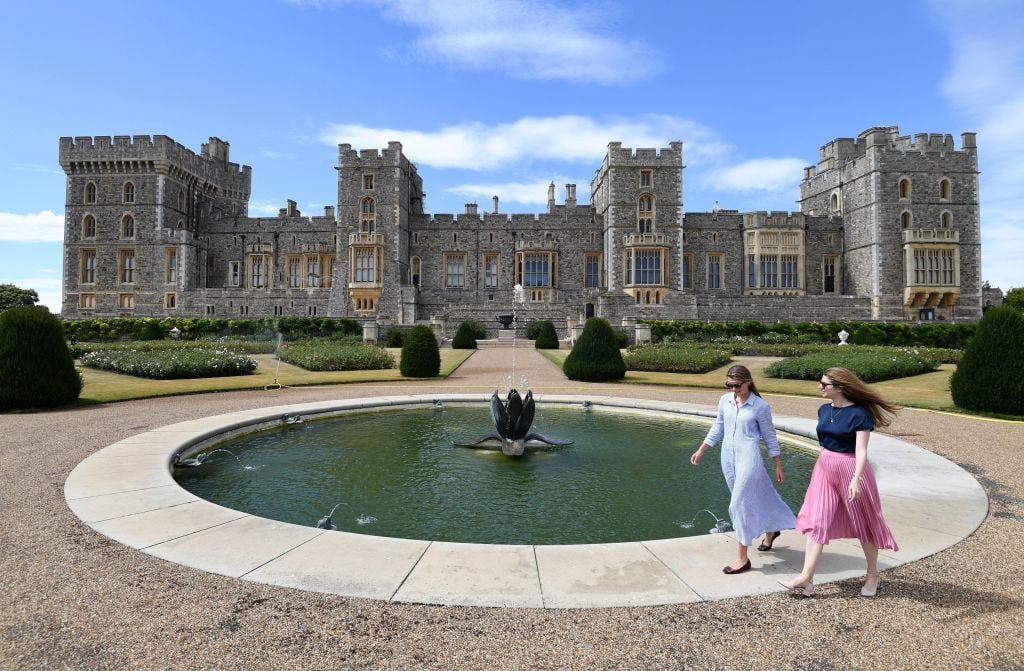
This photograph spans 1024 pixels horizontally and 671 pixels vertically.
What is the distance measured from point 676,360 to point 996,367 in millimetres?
10044

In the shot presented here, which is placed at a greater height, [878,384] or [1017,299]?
[1017,299]

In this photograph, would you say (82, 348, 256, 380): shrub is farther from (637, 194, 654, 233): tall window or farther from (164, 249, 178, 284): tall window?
(637, 194, 654, 233): tall window

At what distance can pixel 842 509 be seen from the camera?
11.9 feet

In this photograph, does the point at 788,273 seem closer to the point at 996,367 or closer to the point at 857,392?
the point at 996,367

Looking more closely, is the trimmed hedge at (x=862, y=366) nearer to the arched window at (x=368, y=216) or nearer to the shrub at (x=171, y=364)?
the shrub at (x=171, y=364)

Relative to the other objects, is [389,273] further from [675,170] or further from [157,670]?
[157,670]

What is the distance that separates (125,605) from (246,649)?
1.10 metres

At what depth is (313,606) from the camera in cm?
353

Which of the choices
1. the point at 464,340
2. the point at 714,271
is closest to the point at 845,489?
the point at 464,340

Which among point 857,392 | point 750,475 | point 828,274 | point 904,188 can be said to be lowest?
point 750,475

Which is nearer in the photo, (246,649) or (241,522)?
(246,649)

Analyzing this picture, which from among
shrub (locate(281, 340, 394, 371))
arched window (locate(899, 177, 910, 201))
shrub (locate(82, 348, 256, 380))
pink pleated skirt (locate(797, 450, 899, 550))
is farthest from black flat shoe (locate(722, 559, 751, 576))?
arched window (locate(899, 177, 910, 201))

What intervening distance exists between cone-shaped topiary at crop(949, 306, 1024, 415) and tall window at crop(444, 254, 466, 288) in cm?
3702

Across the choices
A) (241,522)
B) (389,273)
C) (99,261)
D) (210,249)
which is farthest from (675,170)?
(99,261)
